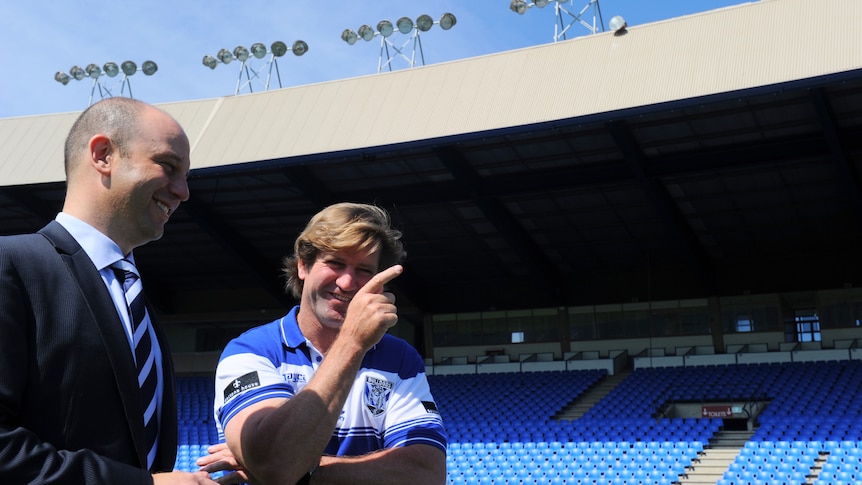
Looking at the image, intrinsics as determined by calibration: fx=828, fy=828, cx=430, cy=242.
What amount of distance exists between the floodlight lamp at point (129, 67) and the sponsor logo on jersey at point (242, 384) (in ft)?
101

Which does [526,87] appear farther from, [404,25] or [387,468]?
[387,468]

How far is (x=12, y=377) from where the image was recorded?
179 centimetres

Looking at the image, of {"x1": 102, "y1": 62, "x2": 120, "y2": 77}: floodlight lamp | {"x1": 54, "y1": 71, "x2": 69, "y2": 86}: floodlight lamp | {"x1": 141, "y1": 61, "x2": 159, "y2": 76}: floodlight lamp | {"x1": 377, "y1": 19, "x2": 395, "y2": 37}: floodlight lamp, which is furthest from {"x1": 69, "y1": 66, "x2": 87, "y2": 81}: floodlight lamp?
{"x1": 377, "y1": 19, "x2": 395, "y2": 37}: floodlight lamp

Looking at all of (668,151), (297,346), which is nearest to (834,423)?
(668,151)

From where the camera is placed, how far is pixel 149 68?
31.0m

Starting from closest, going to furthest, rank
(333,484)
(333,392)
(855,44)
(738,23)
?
1. (333,392)
2. (333,484)
3. (855,44)
4. (738,23)

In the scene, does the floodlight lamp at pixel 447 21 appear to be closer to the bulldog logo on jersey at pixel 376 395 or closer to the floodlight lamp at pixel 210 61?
the floodlight lamp at pixel 210 61

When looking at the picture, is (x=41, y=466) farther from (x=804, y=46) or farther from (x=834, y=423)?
(x=834, y=423)

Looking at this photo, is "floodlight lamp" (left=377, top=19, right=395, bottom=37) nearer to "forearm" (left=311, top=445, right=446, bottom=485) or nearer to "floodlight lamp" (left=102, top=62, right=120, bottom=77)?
"floodlight lamp" (left=102, top=62, right=120, bottom=77)

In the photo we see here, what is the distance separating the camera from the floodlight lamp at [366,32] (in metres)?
27.7

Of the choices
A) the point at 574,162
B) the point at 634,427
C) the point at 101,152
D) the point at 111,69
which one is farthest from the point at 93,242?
the point at 111,69

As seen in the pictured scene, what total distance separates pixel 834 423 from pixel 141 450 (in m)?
21.3

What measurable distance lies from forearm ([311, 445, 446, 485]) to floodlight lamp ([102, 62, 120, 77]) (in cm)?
3176

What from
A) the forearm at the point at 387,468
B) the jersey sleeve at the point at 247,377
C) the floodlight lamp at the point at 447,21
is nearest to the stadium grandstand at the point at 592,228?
the floodlight lamp at the point at 447,21
